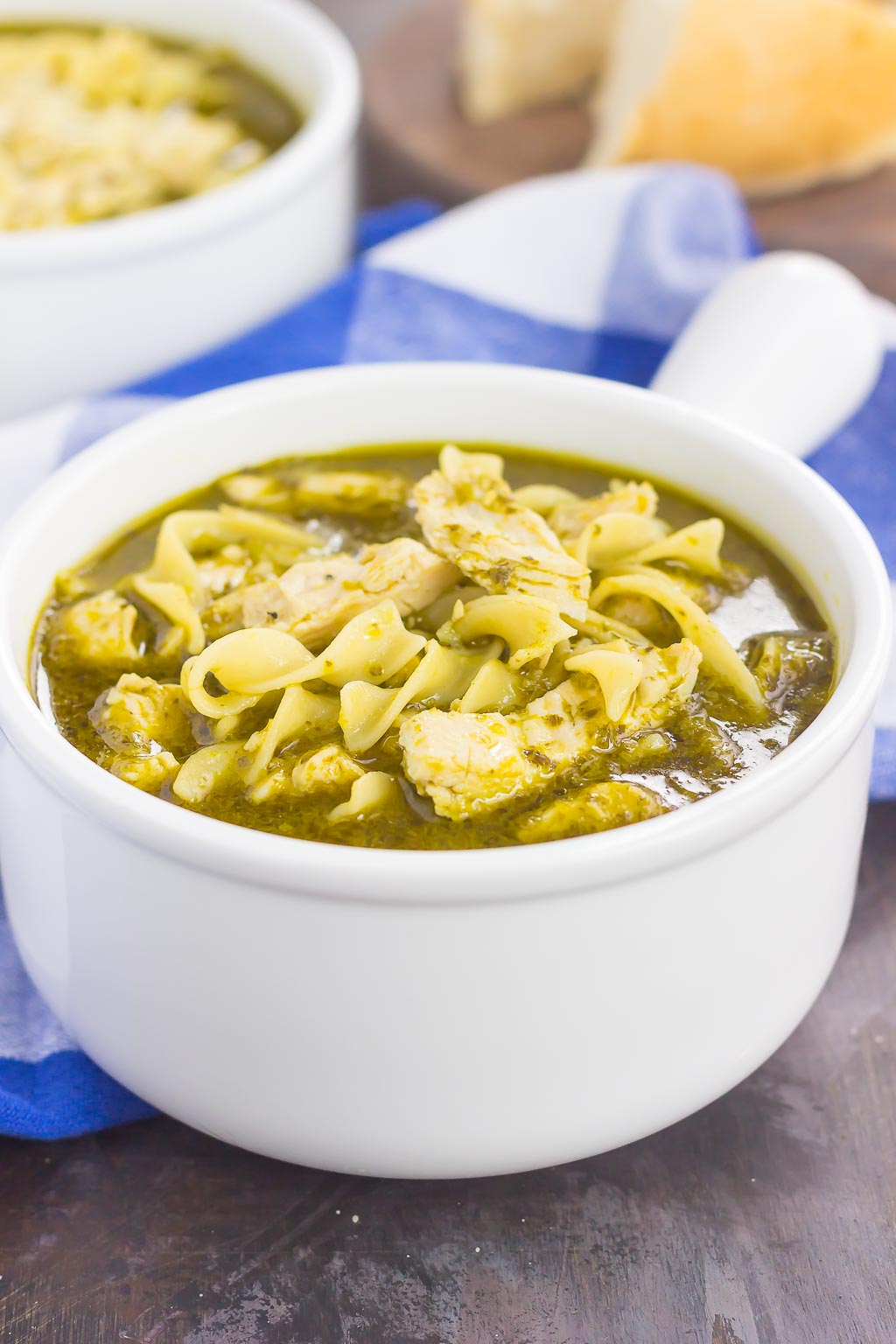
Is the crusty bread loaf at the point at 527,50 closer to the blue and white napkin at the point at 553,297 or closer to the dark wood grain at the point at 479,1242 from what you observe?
the blue and white napkin at the point at 553,297

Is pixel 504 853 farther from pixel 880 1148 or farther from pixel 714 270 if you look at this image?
pixel 714 270

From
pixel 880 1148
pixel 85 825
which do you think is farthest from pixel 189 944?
pixel 880 1148

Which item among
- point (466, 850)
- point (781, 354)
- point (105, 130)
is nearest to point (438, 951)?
point (466, 850)

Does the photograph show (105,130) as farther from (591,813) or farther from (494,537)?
(591,813)

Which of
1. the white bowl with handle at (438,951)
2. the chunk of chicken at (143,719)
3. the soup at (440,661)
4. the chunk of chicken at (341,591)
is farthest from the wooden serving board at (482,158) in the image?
the chunk of chicken at (143,719)

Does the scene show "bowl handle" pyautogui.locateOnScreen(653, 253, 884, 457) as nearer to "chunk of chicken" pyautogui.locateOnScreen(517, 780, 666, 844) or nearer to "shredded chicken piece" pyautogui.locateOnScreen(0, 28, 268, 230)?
"chunk of chicken" pyautogui.locateOnScreen(517, 780, 666, 844)

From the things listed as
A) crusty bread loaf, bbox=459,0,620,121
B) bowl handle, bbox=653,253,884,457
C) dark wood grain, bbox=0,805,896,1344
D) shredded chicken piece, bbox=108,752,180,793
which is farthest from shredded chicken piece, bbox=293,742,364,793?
crusty bread loaf, bbox=459,0,620,121
